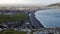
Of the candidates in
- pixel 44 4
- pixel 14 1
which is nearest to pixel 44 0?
pixel 44 4

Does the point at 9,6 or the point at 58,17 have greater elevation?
the point at 9,6

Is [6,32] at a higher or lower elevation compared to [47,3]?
lower

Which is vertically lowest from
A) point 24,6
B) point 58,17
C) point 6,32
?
point 6,32

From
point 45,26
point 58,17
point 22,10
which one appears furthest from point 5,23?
point 58,17

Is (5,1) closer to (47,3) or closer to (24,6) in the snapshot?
(24,6)

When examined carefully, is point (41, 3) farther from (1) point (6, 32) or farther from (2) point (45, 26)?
(1) point (6, 32)
